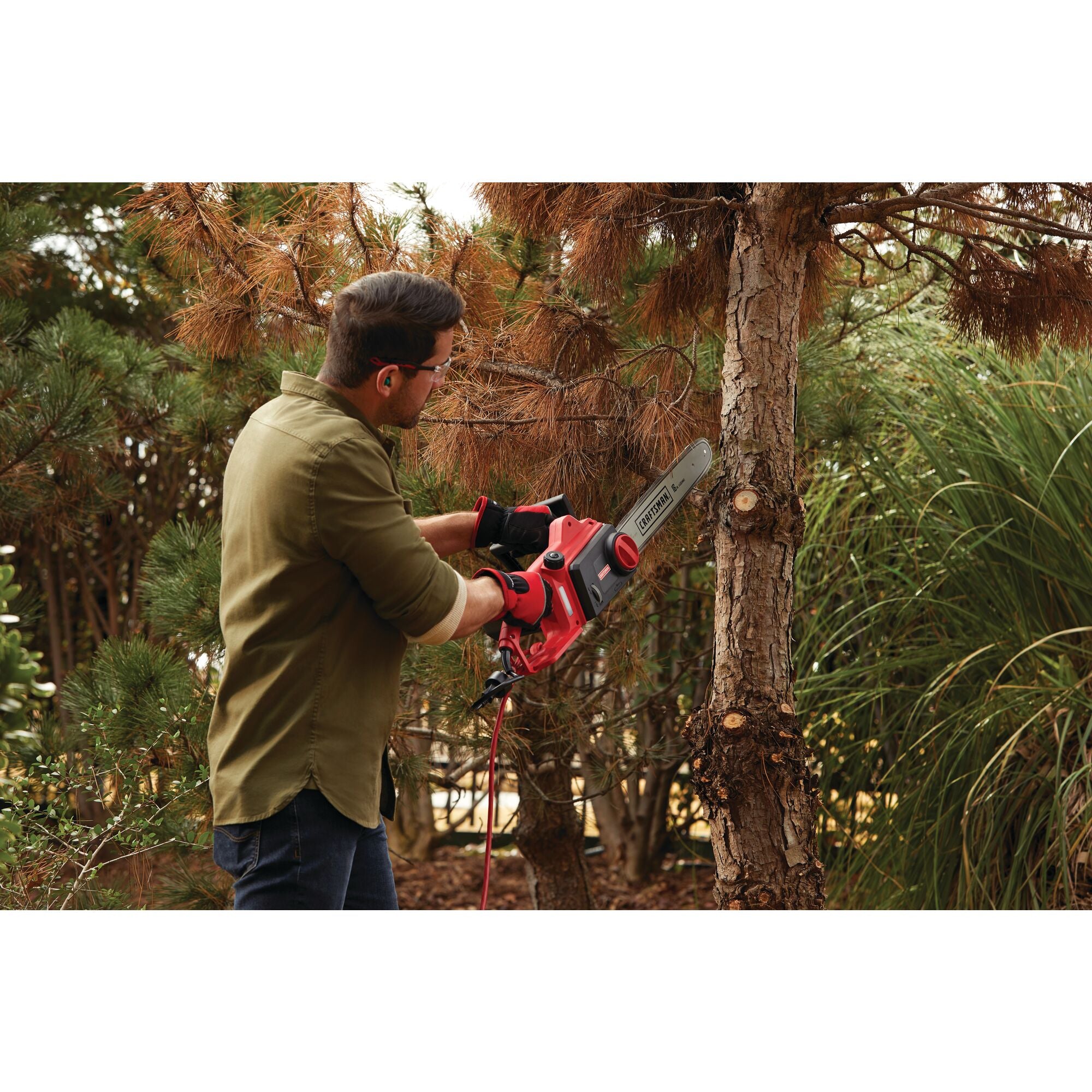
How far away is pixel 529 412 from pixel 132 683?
1094mm

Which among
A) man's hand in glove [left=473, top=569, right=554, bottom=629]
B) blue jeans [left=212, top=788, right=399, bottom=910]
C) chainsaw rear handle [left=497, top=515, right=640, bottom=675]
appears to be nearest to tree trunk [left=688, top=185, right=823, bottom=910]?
chainsaw rear handle [left=497, top=515, right=640, bottom=675]

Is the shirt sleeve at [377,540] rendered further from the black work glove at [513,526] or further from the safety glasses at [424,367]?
the black work glove at [513,526]

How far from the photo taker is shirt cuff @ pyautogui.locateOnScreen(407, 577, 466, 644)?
110 centimetres

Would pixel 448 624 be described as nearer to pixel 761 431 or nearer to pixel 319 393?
pixel 319 393

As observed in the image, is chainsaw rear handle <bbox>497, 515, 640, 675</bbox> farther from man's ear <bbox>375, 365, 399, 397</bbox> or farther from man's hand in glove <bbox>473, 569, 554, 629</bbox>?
man's ear <bbox>375, 365, 399, 397</bbox>

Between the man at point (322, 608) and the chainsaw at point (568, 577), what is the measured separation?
0.12m

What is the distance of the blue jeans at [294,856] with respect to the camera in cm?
108

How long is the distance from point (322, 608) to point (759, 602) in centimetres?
68

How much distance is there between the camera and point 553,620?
1.29 m

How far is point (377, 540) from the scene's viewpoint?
1048 millimetres

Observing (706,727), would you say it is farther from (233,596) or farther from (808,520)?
(808,520)

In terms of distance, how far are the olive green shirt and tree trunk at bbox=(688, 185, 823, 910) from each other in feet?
1.75

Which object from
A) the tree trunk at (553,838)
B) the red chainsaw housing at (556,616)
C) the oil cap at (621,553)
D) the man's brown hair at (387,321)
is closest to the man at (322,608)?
the man's brown hair at (387,321)

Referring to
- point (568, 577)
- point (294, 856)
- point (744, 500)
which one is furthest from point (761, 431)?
point (294, 856)
